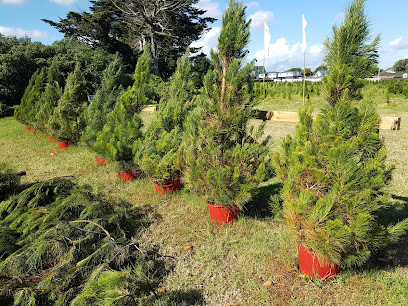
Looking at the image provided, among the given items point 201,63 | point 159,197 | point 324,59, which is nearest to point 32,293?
point 159,197

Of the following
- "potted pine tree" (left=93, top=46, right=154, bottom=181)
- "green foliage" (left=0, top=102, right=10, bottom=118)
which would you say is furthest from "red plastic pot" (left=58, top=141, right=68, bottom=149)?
"green foliage" (left=0, top=102, right=10, bottom=118)

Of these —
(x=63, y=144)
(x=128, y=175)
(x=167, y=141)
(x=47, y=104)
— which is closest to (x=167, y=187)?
(x=167, y=141)

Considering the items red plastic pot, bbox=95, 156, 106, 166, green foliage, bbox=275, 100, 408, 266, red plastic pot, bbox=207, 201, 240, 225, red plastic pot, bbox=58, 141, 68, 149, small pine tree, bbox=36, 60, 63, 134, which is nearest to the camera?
green foliage, bbox=275, 100, 408, 266

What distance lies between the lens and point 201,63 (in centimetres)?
2811

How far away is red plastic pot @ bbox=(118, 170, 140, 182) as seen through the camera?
5504 mm

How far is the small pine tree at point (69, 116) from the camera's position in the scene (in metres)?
8.11

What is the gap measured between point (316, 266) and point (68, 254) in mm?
2236

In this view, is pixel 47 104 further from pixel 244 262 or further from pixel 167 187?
pixel 244 262

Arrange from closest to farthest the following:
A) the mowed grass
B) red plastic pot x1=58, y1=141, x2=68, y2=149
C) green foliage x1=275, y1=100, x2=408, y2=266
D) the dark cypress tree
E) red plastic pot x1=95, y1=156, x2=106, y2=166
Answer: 1. green foliage x1=275, y1=100, x2=408, y2=266
2. the mowed grass
3. the dark cypress tree
4. red plastic pot x1=95, y1=156, x2=106, y2=166
5. red plastic pot x1=58, y1=141, x2=68, y2=149

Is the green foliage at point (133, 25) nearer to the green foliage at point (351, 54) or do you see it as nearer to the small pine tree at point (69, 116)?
the small pine tree at point (69, 116)

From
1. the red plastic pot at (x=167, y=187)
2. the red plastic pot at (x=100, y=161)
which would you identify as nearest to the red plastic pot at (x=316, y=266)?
the red plastic pot at (x=167, y=187)

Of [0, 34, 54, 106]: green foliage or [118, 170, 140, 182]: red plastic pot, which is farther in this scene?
[0, 34, 54, 106]: green foliage

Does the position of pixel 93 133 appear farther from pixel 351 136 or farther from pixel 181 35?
pixel 181 35

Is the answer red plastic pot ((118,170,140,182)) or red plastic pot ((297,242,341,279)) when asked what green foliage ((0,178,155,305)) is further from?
red plastic pot ((118,170,140,182))
